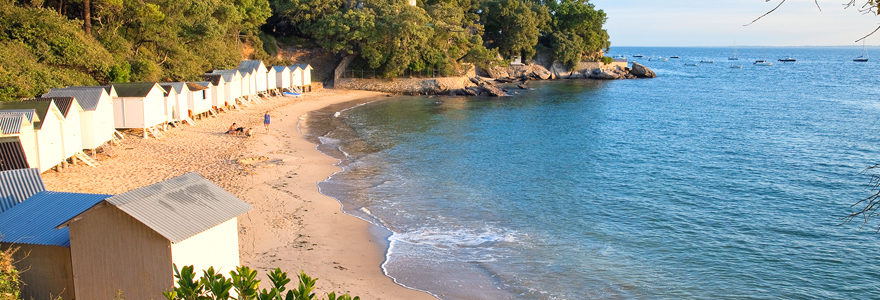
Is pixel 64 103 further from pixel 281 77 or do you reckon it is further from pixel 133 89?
pixel 281 77

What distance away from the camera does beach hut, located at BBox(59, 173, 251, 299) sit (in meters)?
10.7

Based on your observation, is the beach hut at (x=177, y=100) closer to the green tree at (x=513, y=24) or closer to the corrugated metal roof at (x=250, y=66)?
the corrugated metal roof at (x=250, y=66)

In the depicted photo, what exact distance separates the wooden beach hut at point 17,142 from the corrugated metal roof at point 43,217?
23.7 feet

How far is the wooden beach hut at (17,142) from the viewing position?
1861 cm

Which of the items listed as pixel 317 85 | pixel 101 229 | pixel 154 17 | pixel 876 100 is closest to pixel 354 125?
pixel 154 17

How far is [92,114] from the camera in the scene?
2430 cm

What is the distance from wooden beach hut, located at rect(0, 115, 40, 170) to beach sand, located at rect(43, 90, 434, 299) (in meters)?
1.21

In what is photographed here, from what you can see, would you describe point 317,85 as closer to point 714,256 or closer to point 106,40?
point 106,40

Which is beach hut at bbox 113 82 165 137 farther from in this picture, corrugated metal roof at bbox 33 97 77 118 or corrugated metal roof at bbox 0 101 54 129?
corrugated metal roof at bbox 0 101 54 129

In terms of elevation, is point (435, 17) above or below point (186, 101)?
above

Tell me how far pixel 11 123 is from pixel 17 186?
7.73 meters

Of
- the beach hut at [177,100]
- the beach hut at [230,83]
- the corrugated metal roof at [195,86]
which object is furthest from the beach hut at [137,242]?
the beach hut at [230,83]

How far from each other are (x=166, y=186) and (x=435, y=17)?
5971 centimetres

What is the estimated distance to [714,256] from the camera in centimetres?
1772
